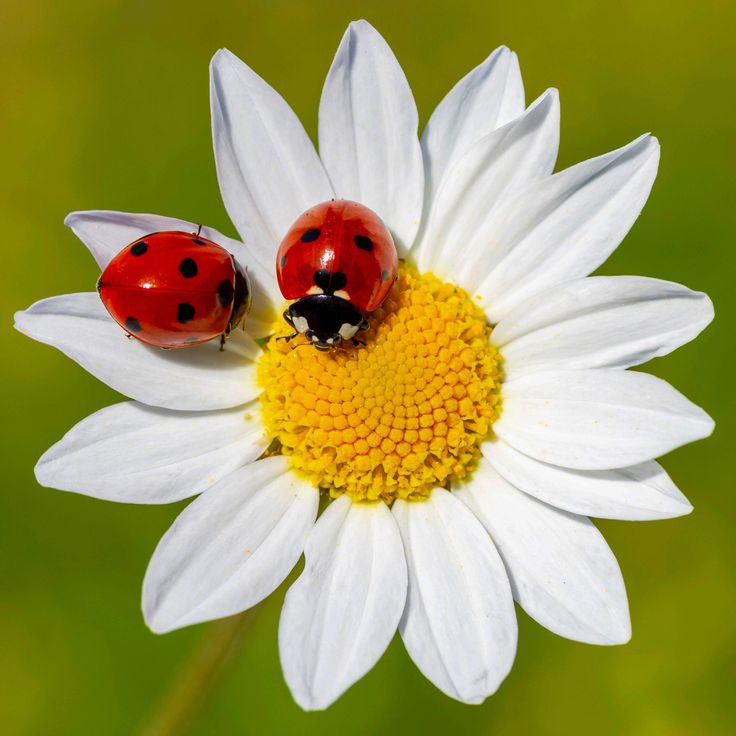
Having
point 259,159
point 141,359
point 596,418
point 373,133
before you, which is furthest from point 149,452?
point 596,418

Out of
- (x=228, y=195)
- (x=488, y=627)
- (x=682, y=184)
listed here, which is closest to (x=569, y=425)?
(x=488, y=627)

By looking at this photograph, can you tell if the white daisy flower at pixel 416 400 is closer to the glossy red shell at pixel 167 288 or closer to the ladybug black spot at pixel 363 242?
the glossy red shell at pixel 167 288

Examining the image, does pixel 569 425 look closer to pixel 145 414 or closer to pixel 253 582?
pixel 253 582

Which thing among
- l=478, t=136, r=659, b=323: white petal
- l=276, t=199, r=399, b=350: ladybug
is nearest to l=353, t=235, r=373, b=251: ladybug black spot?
l=276, t=199, r=399, b=350: ladybug

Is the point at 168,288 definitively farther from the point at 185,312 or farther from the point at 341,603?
the point at 341,603

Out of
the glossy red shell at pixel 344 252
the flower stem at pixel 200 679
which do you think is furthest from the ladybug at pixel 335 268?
the flower stem at pixel 200 679
